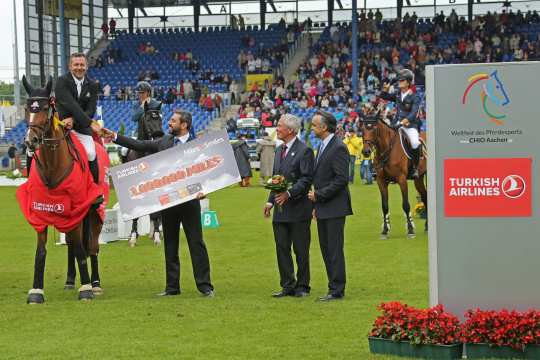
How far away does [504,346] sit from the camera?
26.5 ft

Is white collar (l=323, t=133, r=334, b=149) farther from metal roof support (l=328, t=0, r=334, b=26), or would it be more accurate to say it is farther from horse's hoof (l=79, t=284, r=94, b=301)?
metal roof support (l=328, t=0, r=334, b=26)

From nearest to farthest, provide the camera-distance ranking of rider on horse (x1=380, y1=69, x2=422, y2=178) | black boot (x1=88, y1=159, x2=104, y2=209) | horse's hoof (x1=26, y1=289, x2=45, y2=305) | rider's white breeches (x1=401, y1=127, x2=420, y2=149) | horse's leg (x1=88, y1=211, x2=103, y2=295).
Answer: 1. horse's hoof (x1=26, y1=289, x2=45, y2=305)
2. black boot (x1=88, y1=159, x2=104, y2=209)
3. horse's leg (x1=88, y1=211, x2=103, y2=295)
4. rider on horse (x1=380, y1=69, x2=422, y2=178)
5. rider's white breeches (x1=401, y1=127, x2=420, y2=149)

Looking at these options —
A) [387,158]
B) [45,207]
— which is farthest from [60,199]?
[387,158]

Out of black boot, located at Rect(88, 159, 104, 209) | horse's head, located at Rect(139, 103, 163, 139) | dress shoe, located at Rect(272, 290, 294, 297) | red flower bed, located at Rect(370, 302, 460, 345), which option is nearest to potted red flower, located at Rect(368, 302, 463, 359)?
red flower bed, located at Rect(370, 302, 460, 345)

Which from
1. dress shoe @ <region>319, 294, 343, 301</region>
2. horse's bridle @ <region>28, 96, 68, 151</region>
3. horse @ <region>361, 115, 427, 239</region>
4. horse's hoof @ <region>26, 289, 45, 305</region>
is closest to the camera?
horse's bridle @ <region>28, 96, 68, 151</region>

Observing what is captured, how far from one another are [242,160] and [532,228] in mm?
25519

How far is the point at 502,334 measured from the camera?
315 inches

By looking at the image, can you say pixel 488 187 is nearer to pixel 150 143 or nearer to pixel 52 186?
pixel 150 143

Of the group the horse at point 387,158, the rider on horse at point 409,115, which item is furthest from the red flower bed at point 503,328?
the rider on horse at point 409,115

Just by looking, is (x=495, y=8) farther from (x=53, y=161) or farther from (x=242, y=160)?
(x=53, y=161)

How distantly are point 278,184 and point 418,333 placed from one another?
148 inches

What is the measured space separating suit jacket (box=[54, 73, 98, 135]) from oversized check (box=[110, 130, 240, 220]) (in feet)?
2.29

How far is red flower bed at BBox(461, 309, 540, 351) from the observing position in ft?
26.2

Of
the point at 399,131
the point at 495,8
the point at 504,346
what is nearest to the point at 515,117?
the point at 504,346
